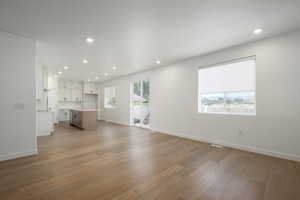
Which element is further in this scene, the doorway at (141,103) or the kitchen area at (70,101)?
the doorway at (141,103)

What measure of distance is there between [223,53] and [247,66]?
72cm

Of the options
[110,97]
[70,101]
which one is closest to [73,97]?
[70,101]

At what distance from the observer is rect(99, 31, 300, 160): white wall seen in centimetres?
281

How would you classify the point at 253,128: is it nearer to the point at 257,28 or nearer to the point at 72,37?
the point at 257,28

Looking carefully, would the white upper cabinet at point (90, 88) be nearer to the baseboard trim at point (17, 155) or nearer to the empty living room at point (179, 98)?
the empty living room at point (179, 98)

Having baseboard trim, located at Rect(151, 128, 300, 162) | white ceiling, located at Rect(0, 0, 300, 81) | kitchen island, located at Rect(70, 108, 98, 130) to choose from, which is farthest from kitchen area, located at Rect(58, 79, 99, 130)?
baseboard trim, located at Rect(151, 128, 300, 162)

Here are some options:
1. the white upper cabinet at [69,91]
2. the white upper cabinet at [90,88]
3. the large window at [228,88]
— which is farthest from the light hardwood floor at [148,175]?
the white upper cabinet at [90,88]

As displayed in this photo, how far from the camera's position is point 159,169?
2.41 m

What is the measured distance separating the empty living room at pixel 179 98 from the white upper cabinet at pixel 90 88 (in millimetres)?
4470

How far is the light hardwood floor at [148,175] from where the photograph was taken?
Result: 69.1 inches

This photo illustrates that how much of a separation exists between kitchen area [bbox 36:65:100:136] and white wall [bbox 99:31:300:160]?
3845 mm

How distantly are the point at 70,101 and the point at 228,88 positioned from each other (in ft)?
30.5

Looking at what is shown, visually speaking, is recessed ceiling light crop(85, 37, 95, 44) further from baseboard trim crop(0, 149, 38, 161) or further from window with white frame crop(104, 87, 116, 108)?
window with white frame crop(104, 87, 116, 108)

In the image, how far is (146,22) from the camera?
2.48m
